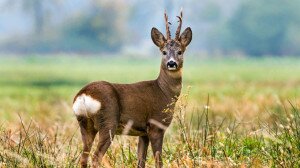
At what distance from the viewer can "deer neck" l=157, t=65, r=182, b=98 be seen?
332 inches

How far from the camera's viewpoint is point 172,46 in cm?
833

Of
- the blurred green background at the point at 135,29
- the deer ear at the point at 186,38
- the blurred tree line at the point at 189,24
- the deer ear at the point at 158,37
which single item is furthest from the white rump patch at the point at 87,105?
the blurred tree line at the point at 189,24

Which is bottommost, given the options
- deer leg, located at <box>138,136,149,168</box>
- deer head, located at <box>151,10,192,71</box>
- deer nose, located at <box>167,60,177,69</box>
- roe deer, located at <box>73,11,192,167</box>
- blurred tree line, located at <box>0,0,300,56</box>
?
deer leg, located at <box>138,136,149,168</box>

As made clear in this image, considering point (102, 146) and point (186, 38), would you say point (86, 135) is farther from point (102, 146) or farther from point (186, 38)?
point (186, 38)

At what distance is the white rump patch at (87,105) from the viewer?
7621 mm

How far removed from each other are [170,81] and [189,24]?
103m

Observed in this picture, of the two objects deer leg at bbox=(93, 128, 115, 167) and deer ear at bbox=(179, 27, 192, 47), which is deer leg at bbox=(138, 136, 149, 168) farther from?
deer ear at bbox=(179, 27, 192, 47)


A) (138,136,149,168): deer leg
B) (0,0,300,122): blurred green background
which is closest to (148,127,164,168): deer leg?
(138,136,149,168): deer leg

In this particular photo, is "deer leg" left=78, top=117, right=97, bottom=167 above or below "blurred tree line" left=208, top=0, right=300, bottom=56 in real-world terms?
below

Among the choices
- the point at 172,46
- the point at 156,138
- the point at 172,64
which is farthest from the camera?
the point at 172,46

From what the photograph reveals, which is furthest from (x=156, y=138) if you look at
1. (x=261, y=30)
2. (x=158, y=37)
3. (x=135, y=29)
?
(x=135, y=29)

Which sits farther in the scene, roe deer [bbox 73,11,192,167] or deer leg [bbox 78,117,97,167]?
deer leg [bbox 78,117,97,167]

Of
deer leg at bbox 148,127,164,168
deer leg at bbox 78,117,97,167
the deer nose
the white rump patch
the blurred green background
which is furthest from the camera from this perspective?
the blurred green background

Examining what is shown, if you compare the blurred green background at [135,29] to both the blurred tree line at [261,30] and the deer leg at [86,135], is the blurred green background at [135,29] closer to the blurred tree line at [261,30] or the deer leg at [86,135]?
the blurred tree line at [261,30]
